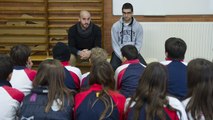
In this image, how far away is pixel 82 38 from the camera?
4926 millimetres

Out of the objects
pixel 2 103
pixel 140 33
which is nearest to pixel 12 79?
pixel 2 103

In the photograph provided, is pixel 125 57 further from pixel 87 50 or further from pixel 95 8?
pixel 95 8

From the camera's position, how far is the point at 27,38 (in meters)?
5.77

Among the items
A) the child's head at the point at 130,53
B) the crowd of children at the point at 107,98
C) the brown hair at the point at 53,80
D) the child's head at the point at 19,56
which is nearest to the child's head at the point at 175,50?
the child's head at the point at 130,53

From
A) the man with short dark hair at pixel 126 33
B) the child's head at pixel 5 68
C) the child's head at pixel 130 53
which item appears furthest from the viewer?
the man with short dark hair at pixel 126 33

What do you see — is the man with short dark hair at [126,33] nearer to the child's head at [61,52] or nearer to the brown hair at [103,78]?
the child's head at [61,52]

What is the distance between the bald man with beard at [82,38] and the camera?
4.81 meters

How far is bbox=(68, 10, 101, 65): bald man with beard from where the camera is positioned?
481 centimetres

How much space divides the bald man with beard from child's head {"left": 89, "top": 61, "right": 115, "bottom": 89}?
2.63 metres

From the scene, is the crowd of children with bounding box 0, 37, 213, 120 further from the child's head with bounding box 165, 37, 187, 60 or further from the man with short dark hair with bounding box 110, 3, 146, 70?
the man with short dark hair with bounding box 110, 3, 146, 70

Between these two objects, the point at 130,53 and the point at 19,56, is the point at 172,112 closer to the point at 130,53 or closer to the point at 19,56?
the point at 130,53

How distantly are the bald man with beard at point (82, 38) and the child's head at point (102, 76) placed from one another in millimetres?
2629

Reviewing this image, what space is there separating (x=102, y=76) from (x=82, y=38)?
2.87 m

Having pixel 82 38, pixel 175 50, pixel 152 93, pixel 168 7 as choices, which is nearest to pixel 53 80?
pixel 152 93
